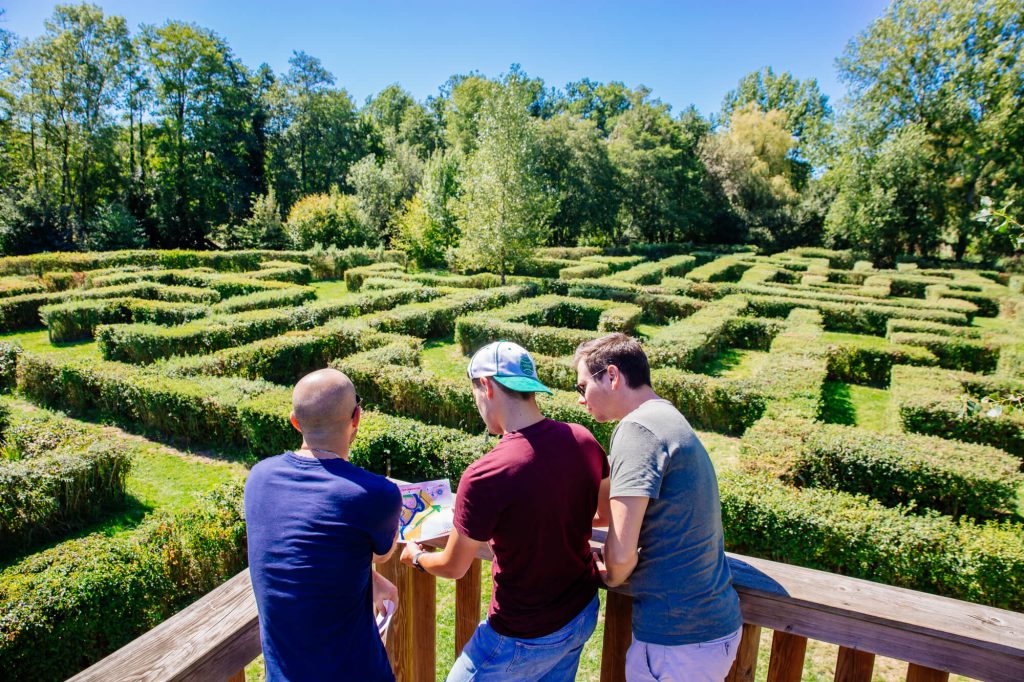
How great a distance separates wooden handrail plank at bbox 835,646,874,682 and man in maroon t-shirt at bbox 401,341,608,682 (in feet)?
2.59

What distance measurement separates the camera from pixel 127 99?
3391 centimetres

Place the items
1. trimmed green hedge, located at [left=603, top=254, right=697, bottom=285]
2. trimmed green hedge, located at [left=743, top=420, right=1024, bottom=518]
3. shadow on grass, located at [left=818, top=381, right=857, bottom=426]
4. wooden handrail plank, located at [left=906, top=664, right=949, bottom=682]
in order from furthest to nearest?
trimmed green hedge, located at [left=603, top=254, right=697, bottom=285] < shadow on grass, located at [left=818, top=381, right=857, bottom=426] < trimmed green hedge, located at [left=743, top=420, right=1024, bottom=518] < wooden handrail plank, located at [left=906, top=664, right=949, bottom=682]

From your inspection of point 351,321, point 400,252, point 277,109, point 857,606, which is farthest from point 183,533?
point 277,109

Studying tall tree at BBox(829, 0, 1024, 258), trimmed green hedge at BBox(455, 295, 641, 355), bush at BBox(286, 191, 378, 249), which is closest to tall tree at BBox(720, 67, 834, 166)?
tall tree at BBox(829, 0, 1024, 258)

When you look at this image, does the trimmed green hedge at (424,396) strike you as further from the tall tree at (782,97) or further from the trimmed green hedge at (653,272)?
the tall tree at (782,97)

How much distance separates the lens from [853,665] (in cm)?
168

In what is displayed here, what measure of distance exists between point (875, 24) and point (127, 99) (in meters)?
45.3

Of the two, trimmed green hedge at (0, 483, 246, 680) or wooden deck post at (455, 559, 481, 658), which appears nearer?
wooden deck post at (455, 559, 481, 658)

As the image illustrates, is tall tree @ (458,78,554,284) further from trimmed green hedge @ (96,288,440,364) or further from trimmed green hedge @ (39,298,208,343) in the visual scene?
trimmed green hedge @ (39,298,208,343)

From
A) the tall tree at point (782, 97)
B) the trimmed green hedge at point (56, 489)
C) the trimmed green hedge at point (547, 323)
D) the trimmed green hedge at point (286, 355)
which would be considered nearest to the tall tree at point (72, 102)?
the trimmed green hedge at point (286, 355)

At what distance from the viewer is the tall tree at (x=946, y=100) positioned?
90.0 ft

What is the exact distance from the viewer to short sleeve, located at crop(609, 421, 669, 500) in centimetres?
176

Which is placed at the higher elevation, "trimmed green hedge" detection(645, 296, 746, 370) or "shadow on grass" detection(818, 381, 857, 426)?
"trimmed green hedge" detection(645, 296, 746, 370)

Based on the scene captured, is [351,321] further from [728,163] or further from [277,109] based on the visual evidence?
[277,109]
